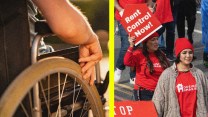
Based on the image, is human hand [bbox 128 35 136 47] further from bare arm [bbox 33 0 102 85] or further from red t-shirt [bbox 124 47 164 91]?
bare arm [bbox 33 0 102 85]

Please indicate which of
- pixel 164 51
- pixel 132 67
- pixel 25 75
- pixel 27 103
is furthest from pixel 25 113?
pixel 164 51

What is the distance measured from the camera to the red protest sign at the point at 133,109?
58.1 inches

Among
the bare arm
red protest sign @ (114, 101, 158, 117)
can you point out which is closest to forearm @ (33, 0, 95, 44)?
the bare arm

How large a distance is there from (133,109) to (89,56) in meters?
0.66

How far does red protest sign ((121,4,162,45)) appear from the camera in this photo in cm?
142

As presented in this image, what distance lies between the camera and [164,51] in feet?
6.37

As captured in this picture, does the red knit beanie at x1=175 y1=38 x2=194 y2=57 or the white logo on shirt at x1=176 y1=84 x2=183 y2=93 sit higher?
the red knit beanie at x1=175 y1=38 x2=194 y2=57

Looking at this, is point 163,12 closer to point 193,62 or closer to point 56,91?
point 193,62

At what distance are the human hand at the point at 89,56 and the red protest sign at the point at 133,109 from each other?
1.71 feet

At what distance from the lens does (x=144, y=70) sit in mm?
1791

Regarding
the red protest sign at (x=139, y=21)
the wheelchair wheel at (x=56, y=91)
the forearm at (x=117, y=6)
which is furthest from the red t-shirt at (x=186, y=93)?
the wheelchair wheel at (x=56, y=91)

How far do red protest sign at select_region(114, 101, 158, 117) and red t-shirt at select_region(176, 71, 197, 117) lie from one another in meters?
0.15

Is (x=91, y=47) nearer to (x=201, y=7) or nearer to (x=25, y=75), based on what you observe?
(x=25, y=75)

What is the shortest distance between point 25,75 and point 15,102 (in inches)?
2.3
